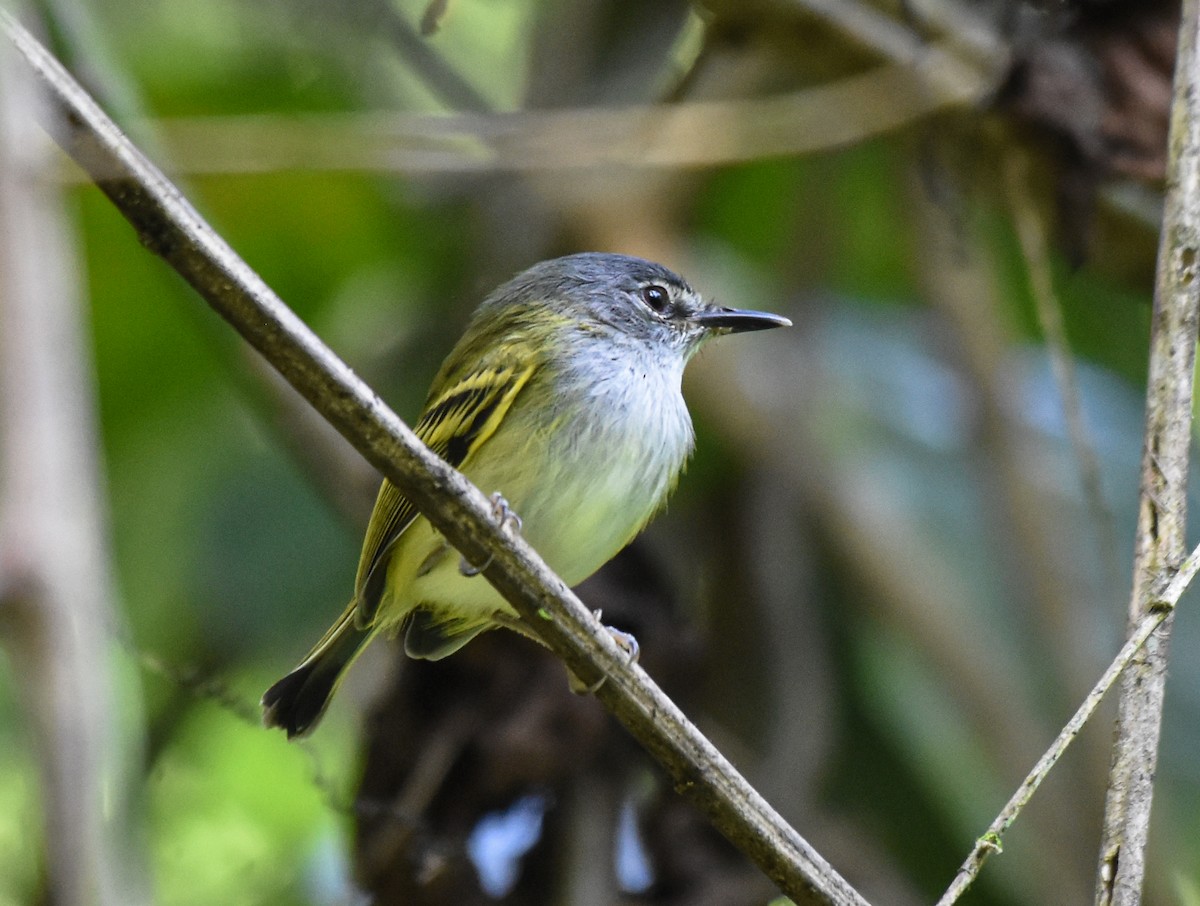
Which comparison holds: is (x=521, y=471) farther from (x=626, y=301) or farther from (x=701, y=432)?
(x=701, y=432)

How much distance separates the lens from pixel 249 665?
4.33 meters

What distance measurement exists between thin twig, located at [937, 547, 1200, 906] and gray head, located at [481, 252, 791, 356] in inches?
59.7

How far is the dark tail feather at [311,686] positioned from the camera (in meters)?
2.95

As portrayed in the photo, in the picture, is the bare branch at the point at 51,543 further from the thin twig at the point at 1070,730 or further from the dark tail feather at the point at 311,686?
the dark tail feather at the point at 311,686

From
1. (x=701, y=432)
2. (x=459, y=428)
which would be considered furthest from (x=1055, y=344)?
(x=701, y=432)

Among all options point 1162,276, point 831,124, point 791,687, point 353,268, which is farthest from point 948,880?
point 353,268

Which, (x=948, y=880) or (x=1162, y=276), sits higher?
(x=1162, y=276)

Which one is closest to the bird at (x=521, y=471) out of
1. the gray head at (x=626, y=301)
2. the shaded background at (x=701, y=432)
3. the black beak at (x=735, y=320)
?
the gray head at (x=626, y=301)

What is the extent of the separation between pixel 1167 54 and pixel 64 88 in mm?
2876

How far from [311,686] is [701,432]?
1.86 m

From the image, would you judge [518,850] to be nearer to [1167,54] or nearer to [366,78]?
[1167,54]

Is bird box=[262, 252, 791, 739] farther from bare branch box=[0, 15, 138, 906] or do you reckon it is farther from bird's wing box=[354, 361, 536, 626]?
bare branch box=[0, 15, 138, 906]

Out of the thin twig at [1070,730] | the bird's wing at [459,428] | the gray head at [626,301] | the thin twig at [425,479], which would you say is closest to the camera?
the thin twig at [425,479]

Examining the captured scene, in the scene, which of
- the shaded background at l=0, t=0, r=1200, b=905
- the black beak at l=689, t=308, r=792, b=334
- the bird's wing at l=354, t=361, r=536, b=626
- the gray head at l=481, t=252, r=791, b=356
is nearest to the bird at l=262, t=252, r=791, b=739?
the bird's wing at l=354, t=361, r=536, b=626
